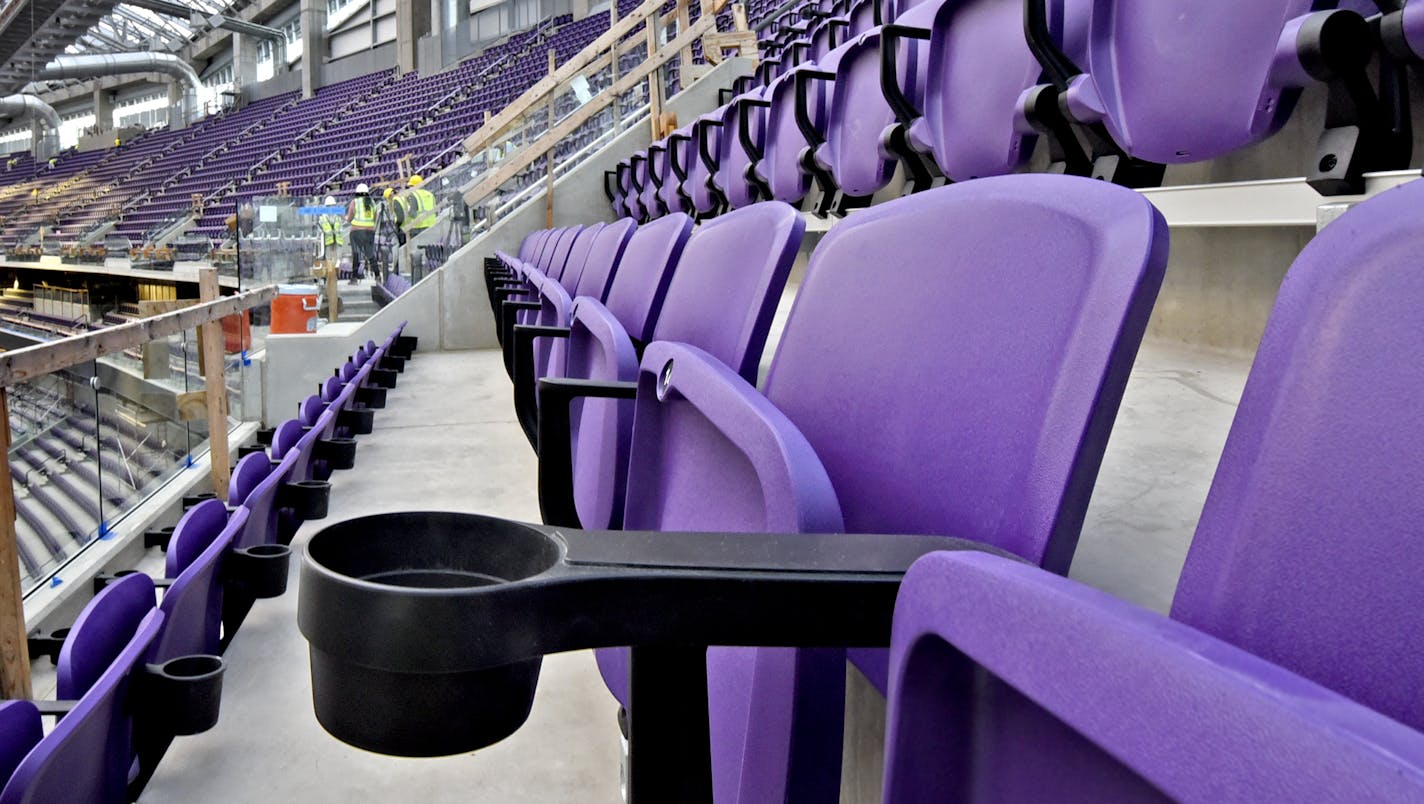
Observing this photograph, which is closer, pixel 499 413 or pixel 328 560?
pixel 328 560

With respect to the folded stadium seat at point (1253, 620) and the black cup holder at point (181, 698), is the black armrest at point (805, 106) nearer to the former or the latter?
the black cup holder at point (181, 698)

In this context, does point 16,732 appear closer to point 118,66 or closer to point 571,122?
point 571,122

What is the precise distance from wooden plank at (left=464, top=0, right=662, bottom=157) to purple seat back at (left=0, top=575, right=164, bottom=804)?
2730 millimetres

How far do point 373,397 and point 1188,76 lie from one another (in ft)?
5.18

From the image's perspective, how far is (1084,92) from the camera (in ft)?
2.64

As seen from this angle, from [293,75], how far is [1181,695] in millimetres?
13844

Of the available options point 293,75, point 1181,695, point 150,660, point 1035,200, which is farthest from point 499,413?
point 293,75

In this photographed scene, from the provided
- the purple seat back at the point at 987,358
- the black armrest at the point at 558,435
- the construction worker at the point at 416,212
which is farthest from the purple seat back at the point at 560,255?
the construction worker at the point at 416,212

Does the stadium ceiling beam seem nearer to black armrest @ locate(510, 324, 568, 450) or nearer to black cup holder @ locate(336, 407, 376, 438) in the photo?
black cup holder @ locate(336, 407, 376, 438)

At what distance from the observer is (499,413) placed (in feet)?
6.12

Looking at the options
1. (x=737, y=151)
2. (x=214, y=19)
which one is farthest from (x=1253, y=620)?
(x=214, y=19)

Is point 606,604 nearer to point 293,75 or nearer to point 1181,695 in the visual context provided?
point 1181,695

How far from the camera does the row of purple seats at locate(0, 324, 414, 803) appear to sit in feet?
1.78

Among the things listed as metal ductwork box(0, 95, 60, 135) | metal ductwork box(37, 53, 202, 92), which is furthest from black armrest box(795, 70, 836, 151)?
metal ductwork box(0, 95, 60, 135)
